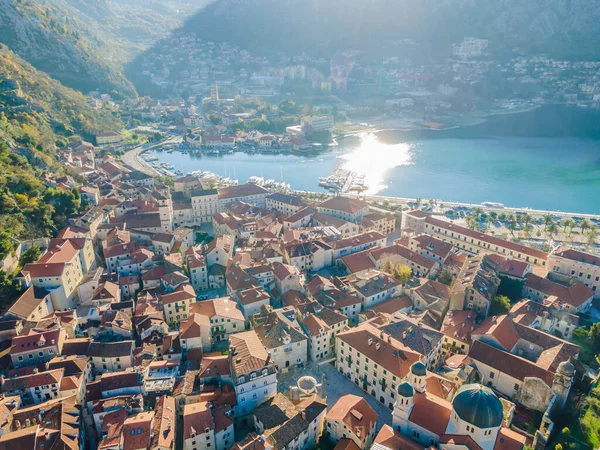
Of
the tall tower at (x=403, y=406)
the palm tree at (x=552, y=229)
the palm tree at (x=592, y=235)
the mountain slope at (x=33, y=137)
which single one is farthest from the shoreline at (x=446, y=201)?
the tall tower at (x=403, y=406)

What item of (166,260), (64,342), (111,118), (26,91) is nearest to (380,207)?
(166,260)

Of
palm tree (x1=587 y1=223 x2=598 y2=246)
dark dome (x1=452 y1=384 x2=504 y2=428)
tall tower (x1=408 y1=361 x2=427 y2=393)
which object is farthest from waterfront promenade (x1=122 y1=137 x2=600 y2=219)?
dark dome (x1=452 y1=384 x2=504 y2=428)

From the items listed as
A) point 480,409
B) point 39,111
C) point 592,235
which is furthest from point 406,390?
point 39,111

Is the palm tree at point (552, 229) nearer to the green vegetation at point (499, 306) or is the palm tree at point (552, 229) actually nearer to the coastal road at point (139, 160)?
the green vegetation at point (499, 306)

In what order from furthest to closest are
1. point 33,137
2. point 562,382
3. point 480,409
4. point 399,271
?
point 33,137 → point 399,271 → point 562,382 → point 480,409

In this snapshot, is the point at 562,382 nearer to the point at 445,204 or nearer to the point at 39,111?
the point at 445,204

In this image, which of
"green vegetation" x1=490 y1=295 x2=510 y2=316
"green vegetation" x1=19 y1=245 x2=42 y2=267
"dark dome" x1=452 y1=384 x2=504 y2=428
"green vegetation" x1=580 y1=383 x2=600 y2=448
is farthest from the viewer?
"green vegetation" x1=19 y1=245 x2=42 y2=267

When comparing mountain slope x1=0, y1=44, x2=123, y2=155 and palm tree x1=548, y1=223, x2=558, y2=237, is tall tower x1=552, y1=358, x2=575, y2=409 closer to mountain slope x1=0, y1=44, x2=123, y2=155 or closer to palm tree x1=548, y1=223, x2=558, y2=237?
palm tree x1=548, y1=223, x2=558, y2=237
